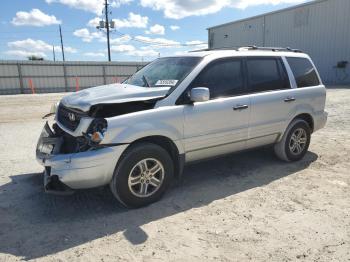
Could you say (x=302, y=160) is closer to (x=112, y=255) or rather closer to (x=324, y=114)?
(x=324, y=114)

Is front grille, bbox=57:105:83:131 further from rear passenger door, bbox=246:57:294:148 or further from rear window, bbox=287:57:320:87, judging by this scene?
rear window, bbox=287:57:320:87

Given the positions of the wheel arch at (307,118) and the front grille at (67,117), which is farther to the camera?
the wheel arch at (307,118)

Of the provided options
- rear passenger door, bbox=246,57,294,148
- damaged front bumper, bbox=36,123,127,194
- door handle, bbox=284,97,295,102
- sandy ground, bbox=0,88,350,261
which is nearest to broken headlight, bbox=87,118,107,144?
damaged front bumper, bbox=36,123,127,194

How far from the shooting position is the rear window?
5645 mm

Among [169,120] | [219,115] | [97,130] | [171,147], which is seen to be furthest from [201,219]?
[97,130]

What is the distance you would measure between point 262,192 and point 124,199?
1912 millimetres

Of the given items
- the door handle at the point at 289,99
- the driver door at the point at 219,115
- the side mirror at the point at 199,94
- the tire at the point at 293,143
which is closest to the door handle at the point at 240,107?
the driver door at the point at 219,115

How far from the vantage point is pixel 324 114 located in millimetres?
6164

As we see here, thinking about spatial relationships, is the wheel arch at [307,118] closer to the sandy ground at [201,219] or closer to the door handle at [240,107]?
the sandy ground at [201,219]

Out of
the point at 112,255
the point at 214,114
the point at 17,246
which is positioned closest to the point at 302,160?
the point at 214,114

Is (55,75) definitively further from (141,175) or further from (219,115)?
(141,175)

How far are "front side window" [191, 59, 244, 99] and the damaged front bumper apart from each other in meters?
1.47

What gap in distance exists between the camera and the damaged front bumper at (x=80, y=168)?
11.8ft

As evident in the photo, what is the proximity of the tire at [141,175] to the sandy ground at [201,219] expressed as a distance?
0.51 feet
